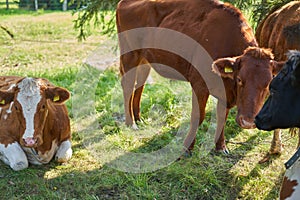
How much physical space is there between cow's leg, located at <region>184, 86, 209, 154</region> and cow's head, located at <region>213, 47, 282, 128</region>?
2.34ft

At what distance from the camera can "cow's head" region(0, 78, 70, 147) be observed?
4301 mm

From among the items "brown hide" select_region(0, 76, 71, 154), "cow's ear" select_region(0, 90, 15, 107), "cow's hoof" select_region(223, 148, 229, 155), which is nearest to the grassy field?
"cow's hoof" select_region(223, 148, 229, 155)

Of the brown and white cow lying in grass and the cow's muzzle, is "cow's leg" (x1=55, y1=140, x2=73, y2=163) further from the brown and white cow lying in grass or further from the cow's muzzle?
the cow's muzzle

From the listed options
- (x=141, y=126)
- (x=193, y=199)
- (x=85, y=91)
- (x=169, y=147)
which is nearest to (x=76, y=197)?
(x=193, y=199)

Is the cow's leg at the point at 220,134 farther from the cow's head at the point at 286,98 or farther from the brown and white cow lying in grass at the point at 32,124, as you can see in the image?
the cow's head at the point at 286,98

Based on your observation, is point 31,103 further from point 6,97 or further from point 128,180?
point 128,180

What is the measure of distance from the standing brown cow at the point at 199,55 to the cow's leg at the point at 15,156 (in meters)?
1.67

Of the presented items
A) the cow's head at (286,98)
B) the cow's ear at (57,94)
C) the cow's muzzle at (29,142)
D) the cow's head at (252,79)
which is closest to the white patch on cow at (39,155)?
the cow's muzzle at (29,142)

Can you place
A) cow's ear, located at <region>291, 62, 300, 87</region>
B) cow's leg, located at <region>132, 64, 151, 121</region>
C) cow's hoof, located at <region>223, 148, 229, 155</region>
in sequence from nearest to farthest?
cow's ear, located at <region>291, 62, 300, 87</region>, cow's hoof, located at <region>223, 148, 229, 155</region>, cow's leg, located at <region>132, 64, 151, 121</region>

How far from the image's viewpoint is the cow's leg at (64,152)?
4789 mm

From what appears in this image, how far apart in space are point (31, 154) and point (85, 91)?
264 centimetres

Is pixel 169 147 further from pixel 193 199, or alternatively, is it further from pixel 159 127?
pixel 193 199

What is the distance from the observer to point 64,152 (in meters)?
4.82

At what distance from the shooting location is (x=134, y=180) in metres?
4.39
